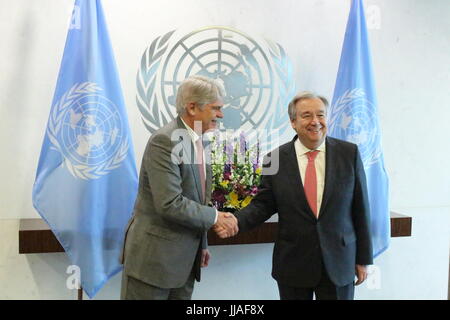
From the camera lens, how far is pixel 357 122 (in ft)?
9.87

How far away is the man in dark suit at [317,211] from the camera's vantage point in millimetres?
2021

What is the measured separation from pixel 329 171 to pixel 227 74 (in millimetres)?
1298

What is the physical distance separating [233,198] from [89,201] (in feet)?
2.77

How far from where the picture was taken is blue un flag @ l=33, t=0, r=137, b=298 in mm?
2600

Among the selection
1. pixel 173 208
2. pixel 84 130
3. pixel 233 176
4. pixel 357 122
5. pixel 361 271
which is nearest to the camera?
pixel 173 208

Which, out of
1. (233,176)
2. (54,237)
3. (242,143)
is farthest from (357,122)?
(54,237)

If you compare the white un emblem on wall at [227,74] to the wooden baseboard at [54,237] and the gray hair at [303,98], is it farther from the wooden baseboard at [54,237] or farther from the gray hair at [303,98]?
the gray hair at [303,98]

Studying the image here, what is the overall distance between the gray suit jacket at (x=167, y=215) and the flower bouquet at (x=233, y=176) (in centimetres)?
76

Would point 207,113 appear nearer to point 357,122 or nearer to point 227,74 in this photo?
point 227,74

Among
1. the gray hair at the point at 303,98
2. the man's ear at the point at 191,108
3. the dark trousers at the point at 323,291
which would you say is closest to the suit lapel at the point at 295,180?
the gray hair at the point at 303,98

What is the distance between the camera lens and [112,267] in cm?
269

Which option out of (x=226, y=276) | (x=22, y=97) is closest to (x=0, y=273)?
(x=22, y=97)

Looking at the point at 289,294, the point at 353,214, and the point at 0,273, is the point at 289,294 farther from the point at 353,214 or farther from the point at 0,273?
the point at 0,273
